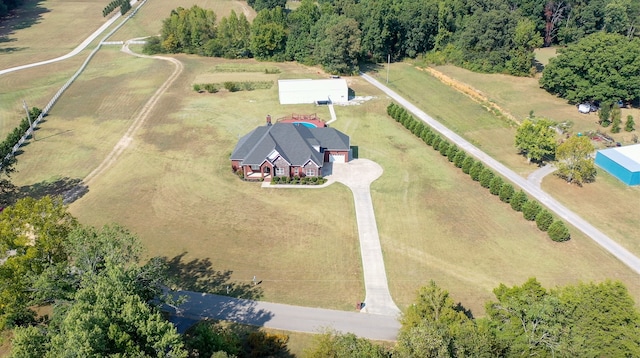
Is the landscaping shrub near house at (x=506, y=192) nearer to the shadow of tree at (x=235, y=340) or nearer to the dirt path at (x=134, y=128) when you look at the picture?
the shadow of tree at (x=235, y=340)

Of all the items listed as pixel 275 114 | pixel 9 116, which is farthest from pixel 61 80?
pixel 275 114

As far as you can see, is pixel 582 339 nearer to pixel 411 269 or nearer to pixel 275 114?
pixel 411 269

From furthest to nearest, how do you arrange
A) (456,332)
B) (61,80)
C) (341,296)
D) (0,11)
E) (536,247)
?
(0,11)
(61,80)
(536,247)
(341,296)
(456,332)

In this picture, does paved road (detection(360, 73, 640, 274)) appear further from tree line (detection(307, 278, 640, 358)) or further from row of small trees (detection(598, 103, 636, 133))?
row of small trees (detection(598, 103, 636, 133))

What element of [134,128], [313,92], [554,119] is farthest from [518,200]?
[134,128]

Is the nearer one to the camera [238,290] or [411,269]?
[238,290]

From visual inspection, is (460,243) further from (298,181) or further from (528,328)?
(298,181)

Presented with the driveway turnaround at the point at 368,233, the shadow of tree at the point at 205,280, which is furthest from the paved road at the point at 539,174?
the shadow of tree at the point at 205,280

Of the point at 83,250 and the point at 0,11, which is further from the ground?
the point at 0,11
